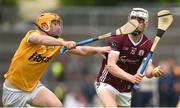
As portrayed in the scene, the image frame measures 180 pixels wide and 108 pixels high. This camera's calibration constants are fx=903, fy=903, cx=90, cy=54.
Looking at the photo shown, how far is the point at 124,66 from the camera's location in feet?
44.9

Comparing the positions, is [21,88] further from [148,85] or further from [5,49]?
[5,49]

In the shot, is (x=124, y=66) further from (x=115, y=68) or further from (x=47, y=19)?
(x=47, y=19)

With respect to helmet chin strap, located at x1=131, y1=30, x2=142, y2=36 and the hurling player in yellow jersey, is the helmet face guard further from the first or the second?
helmet chin strap, located at x1=131, y1=30, x2=142, y2=36

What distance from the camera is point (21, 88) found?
549 inches

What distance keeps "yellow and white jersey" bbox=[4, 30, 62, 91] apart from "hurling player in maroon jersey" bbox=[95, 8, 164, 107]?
2.92 feet

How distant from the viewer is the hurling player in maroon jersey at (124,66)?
13.2 m

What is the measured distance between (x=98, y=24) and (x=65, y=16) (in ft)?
3.73

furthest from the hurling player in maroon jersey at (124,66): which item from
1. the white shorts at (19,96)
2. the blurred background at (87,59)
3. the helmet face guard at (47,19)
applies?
the blurred background at (87,59)

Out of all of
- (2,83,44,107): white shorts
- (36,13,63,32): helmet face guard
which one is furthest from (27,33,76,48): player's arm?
(2,83,44,107): white shorts

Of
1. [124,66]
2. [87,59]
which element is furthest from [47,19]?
[87,59]

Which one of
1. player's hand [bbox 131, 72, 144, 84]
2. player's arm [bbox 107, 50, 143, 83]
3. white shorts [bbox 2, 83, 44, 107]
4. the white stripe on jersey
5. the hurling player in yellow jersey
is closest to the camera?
player's hand [bbox 131, 72, 144, 84]

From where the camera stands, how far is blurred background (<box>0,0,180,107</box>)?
2162cm

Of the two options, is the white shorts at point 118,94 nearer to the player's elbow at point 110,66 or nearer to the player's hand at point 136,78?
the player's elbow at point 110,66

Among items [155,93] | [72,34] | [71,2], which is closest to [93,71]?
[72,34]
